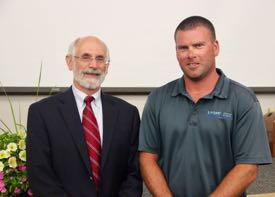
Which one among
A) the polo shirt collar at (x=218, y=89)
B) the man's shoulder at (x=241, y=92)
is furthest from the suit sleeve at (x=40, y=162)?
the man's shoulder at (x=241, y=92)

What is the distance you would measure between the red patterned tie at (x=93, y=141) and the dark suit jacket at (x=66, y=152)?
29 millimetres

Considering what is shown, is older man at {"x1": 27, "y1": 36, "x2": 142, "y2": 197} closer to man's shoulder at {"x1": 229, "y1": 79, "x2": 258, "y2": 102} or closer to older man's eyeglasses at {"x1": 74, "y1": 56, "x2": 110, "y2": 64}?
older man's eyeglasses at {"x1": 74, "y1": 56, "x2": 110, "y2": 64}

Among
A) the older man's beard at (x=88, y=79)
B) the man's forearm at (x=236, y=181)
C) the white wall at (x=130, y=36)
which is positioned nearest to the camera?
the man's forearm at (x=236, y=181)

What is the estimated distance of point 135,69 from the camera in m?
3.74

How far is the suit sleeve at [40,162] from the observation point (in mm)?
1614

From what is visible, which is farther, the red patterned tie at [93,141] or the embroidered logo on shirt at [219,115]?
the red patterned tie at [93,141]

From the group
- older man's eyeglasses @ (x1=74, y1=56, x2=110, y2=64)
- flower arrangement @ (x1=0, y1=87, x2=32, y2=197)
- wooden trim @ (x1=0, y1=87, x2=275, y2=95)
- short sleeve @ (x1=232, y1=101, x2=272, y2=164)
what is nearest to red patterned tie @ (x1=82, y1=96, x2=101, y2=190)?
older man's eyeglasses @ (x1=74, y1=56, x2=110, y2=64)

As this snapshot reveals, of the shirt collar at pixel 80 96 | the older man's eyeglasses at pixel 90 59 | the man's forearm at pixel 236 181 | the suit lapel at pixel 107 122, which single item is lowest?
the man's forearm at pixel 236 181

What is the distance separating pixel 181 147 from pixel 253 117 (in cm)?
34

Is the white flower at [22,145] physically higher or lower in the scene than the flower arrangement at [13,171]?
higher

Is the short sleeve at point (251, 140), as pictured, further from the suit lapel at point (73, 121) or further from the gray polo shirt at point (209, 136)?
the suit lapel at point (73, 121)

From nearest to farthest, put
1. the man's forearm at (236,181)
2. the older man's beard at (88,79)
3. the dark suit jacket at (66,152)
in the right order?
the man's forearm at (236,181), the dark suit jacket at (66,152), the older man's beard at (88,79)

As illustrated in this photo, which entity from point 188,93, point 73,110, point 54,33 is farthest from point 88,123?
point 54,33

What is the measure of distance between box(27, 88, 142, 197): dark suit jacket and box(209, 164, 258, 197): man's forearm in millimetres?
464
